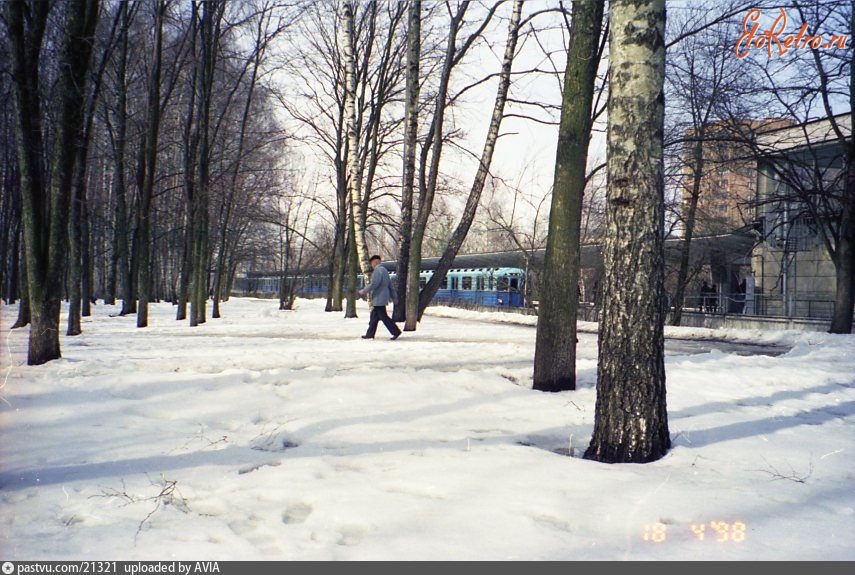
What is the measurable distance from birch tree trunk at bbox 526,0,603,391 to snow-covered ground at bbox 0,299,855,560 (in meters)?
0.40

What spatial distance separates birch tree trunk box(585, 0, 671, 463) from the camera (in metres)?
3.74

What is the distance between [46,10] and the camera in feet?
25.0

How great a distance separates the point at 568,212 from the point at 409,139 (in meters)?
8.66

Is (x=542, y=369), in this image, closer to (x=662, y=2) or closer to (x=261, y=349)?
(x=662, y=2)

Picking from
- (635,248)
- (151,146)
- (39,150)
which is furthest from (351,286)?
(635,248)


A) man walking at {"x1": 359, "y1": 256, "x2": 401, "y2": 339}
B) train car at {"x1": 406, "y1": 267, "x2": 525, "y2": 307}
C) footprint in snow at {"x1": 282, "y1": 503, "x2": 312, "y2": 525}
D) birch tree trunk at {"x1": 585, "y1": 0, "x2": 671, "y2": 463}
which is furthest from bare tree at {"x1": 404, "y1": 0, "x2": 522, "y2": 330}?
train car at {"x1": 406, "y1": 267, "x2": 525, "y2": 307}

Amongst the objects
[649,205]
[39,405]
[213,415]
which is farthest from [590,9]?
[39,405]

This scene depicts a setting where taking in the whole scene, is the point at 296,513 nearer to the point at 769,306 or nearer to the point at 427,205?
the point at 427,205

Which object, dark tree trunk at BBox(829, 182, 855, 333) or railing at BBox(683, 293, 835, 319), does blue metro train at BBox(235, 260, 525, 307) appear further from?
dark tree trunk at BBox(829, 182, 855, 333)

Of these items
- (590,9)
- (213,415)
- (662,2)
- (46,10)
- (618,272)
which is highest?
(46,10)

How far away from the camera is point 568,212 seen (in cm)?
622
